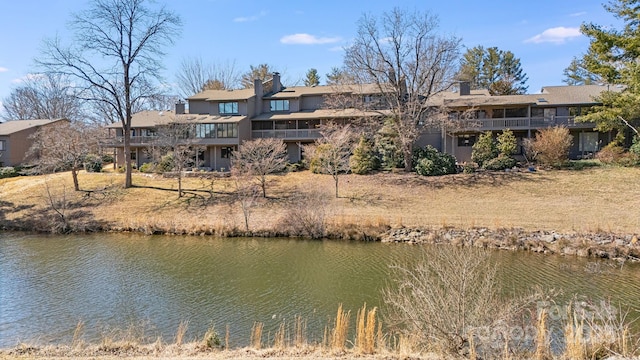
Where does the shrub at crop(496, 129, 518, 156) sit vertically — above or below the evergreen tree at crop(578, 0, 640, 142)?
below

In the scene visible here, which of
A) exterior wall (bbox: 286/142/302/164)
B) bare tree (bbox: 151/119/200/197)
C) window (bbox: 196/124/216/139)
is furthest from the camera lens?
exterior wall (bbox: 286/142/302/164)

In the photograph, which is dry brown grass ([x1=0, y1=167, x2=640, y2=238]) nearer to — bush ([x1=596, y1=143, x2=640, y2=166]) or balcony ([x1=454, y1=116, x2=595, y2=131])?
bush ([x1=596, y1=143, x2=640, y2=166])

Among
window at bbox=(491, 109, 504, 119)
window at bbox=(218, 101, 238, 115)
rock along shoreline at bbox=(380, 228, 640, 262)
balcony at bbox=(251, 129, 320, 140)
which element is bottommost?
rock along shoreline at bbox=(380, 228, 640, 262)

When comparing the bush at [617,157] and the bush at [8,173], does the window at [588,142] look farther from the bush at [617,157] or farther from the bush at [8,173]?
the bush at [8,173]

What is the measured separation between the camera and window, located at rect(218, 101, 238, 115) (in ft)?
146

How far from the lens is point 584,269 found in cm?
1830

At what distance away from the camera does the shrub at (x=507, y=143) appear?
117 feet

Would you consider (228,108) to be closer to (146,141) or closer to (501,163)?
(146,141)

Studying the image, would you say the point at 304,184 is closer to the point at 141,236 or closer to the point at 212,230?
the point at 212,230

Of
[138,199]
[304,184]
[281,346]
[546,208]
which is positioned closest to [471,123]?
[546,208]

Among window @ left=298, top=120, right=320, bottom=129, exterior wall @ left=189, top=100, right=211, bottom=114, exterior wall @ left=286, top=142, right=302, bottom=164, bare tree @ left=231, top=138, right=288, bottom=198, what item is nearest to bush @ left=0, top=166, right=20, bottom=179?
exterior wall @ left=189, top=100, right=211, bottom=114

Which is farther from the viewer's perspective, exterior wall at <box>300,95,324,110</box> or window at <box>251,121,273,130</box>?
exterior wall at <box>300,95,324,110</box>

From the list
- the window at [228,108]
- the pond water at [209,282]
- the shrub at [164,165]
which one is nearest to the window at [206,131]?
the window at [228,108]

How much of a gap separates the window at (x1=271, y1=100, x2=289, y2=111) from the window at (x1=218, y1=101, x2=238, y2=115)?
4.16 meters
